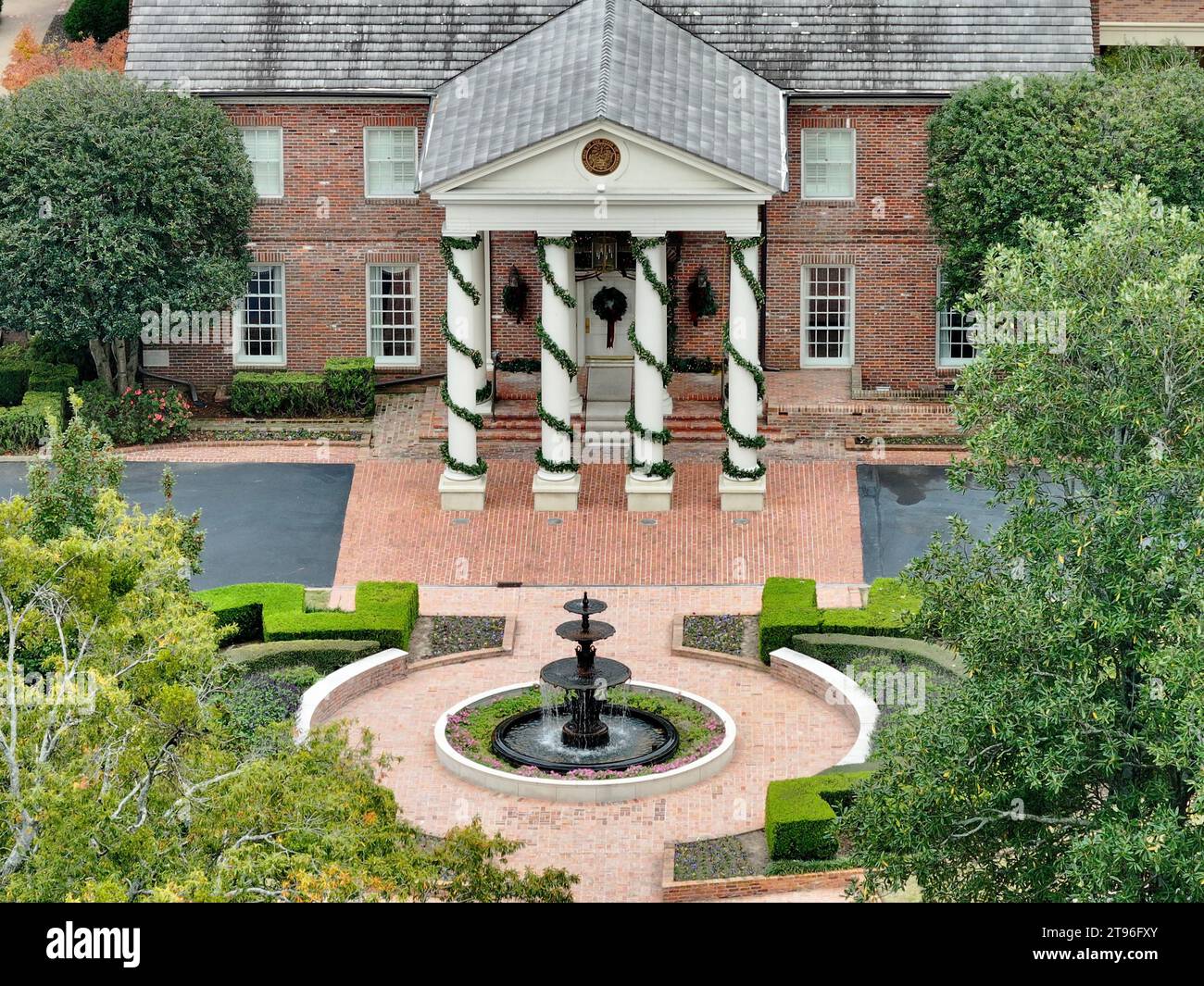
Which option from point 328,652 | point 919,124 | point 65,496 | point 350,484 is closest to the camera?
point 65,496

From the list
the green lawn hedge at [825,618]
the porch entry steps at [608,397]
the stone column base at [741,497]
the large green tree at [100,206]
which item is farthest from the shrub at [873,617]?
the large green tree at [100,206]

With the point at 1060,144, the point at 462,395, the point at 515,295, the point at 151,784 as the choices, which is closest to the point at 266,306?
the point at 515,295

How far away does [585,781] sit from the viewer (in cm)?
3045

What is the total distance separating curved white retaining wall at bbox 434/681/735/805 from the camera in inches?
1200

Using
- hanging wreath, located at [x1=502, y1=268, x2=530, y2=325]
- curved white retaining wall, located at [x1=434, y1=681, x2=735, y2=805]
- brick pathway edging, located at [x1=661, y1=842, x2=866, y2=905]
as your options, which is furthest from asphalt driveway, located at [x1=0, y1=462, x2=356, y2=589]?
brick pathway edging, located at [x1=661, y1=842, x2=866, y2=905]

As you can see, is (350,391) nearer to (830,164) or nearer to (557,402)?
(557,402)

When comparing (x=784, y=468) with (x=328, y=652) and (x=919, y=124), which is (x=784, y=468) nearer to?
(x=919, y=124)

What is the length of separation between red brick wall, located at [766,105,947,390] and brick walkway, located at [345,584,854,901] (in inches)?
415

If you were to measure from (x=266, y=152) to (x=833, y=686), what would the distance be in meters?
19.7

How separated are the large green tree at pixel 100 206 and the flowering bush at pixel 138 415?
1.35m

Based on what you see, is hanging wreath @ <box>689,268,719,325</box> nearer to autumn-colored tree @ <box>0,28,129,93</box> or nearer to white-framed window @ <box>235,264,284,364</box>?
white-framed window @ <box>235,264,284,364</box>

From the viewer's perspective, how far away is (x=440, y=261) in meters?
47.5
